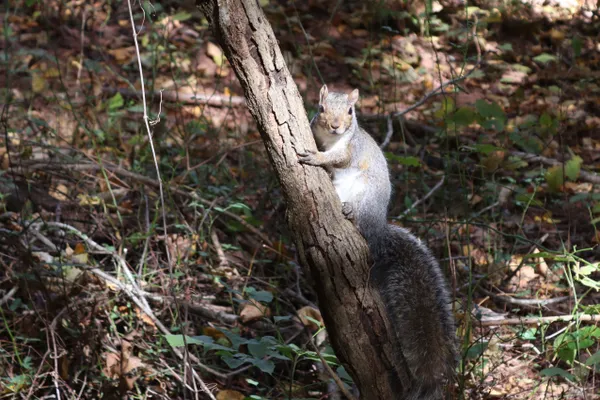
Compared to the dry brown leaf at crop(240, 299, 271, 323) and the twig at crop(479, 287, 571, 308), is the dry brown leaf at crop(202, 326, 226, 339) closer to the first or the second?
the dry brown leaf at crop(240, 299, 271, 323)

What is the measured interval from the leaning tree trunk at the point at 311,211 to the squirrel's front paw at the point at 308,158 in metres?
0.01

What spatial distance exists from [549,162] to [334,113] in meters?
2.14

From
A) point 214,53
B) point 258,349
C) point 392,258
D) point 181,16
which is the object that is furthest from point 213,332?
point 181,16

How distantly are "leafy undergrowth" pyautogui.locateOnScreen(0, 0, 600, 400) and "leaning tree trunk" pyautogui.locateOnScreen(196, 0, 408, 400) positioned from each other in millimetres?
175

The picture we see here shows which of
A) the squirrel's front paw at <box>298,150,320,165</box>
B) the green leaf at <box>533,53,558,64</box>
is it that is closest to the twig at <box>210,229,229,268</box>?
the squirrel's front paw at <box>298,150,320,165</box>

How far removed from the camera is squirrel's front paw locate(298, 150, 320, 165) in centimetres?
169

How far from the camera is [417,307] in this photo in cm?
198

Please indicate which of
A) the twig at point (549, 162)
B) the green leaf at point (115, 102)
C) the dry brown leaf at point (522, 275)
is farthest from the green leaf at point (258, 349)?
the green leaf at point (115, 102)

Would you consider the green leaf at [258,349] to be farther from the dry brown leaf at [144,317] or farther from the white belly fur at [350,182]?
the dry brown leaf at [144,317]

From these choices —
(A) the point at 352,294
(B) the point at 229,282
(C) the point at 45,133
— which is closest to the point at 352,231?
(A) the point at 352,294

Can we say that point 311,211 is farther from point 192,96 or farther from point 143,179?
point 192,96

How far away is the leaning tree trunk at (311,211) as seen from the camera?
63.0 inches

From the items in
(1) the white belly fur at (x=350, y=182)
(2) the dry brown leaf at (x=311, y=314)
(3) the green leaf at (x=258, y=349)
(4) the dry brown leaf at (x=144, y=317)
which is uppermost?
(1) the white belly fur at (x=350, y=182)

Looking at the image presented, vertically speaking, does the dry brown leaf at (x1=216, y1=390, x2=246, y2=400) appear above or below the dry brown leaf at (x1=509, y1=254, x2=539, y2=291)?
above
